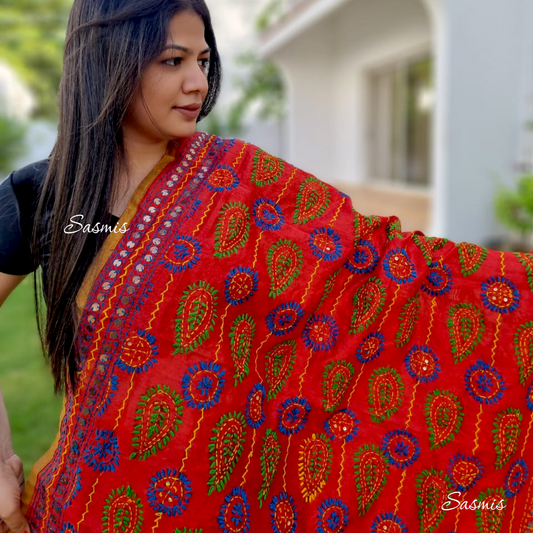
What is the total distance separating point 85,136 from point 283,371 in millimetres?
604

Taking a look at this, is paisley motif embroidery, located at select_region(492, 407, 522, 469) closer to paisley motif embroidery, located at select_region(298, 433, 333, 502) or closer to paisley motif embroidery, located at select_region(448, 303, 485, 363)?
paisley motif embroidery, located at select_region(448, 303, 485, 363)

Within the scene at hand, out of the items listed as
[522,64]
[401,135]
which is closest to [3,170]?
[401,135]

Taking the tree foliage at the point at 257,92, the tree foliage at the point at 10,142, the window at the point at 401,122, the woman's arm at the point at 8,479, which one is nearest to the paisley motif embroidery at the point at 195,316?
the woman's arm at the point at 8,479

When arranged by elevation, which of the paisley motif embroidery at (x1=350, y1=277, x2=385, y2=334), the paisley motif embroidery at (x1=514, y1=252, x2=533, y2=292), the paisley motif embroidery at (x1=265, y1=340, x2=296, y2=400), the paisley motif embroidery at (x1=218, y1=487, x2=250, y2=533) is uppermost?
the paisley motif embroidery at (x1=514, y1=252, x2=533, y2=292)

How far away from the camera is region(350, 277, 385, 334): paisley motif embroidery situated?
1247mm

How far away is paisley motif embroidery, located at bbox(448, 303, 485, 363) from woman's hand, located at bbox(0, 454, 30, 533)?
92cm

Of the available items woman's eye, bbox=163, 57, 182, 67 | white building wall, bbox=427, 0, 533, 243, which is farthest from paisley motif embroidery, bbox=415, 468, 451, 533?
white building wall, bbox=427, 0, 533, 243

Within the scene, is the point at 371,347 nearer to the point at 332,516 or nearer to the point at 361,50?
the point at 332,516

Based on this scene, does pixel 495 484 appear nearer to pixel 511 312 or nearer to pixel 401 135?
pixel 511 312

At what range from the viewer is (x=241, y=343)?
1126 mm

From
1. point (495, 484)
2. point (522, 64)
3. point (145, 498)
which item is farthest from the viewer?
point (522, 64)

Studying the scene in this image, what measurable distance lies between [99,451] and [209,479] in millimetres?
202

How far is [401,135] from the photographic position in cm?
865

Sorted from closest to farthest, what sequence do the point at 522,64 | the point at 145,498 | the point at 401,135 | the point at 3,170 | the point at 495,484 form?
the point at 145,498
the point at 495,484
the point at 522,64
the point at 401,135
the point at 3,170
